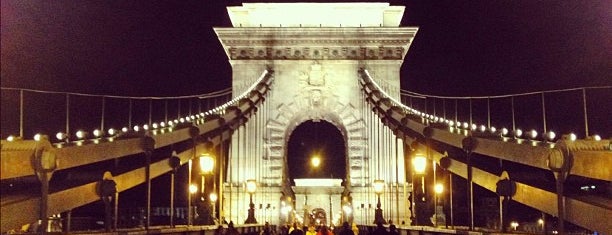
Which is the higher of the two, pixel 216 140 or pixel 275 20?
pixel 275 20

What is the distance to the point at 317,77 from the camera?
45.8 meters

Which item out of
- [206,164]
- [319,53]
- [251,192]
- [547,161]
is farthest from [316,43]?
[547,161]

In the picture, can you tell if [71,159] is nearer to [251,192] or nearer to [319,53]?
[251,192]

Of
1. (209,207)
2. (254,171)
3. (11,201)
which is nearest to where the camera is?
(11,201)

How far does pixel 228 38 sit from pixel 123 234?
29.0 metres

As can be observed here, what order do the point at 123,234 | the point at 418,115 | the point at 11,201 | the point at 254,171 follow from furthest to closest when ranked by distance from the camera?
1. the point at 254,171
2. the point at 418,115
3. the point at 123,234
4. the point at 11,201

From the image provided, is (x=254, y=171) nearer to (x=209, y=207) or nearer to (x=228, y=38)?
(x=228, y=38)

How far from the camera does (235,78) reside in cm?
4609

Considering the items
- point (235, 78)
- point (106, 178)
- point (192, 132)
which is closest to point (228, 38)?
point (235, 78)

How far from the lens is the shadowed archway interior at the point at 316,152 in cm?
6731

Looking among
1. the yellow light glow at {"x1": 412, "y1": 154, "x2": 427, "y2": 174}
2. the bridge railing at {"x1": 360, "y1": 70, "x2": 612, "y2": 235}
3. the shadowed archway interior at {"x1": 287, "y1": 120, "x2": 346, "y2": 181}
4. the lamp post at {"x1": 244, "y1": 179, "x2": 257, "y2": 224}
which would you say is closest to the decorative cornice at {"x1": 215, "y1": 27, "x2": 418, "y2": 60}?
the lamp post at {"x1": 244, "y1": 179, "x2": 257, "y2": 224}

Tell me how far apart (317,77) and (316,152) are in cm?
2226

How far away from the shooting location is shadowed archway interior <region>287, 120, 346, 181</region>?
67312mm

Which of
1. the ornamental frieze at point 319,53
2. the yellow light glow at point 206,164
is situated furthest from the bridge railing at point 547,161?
the ornamental frieze at point 319,53
